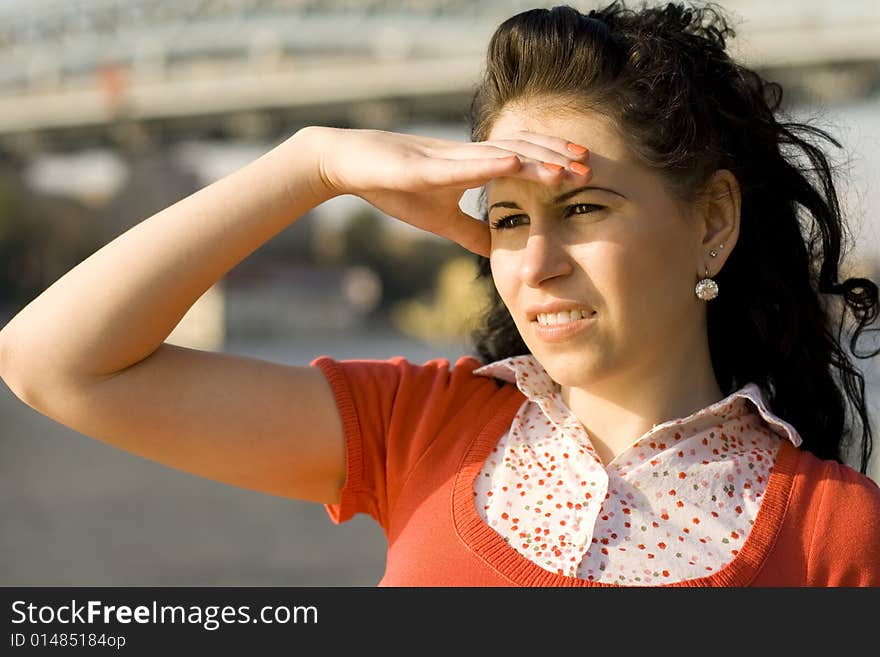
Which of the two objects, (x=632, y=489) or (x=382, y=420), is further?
(x=382, y=420)

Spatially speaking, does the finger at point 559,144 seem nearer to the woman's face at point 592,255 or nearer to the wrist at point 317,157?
the woman's face at point 592,255

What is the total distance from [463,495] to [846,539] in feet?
1.52

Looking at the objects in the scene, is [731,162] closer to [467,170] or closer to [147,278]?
[467,170]

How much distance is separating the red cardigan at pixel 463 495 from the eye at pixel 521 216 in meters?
0.26

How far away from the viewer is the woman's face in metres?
1.37

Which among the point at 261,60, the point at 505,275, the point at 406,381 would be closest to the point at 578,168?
Result: the point at 505,275

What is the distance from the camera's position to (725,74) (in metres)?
1.58

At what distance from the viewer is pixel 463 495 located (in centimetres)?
145

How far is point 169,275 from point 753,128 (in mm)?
815

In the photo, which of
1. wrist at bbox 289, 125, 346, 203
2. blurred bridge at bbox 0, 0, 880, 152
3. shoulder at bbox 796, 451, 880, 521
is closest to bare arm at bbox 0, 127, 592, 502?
wrist at bbox 289, 125, 346, 203

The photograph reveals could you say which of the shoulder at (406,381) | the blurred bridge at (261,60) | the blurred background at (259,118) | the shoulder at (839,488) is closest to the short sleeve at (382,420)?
the shoulder at (406,381)

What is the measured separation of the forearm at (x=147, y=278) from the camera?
1426mm

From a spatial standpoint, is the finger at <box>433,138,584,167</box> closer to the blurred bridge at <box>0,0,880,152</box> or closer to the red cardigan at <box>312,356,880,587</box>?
the red cardigan at <box>312,356,880,587</box>
